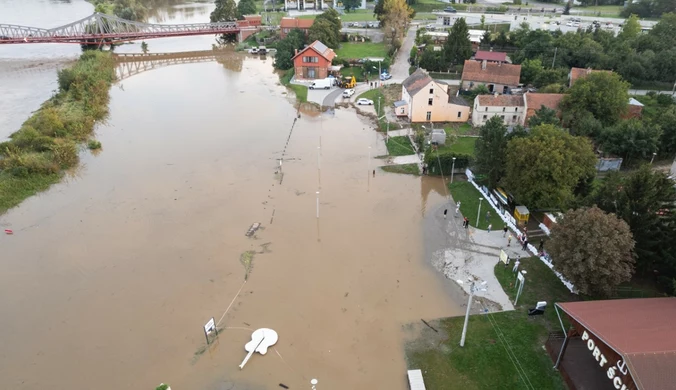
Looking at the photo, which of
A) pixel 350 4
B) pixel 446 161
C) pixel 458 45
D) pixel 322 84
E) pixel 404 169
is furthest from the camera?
pixel 350 4

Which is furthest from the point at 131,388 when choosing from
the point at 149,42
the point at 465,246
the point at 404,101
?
the point at 149,42

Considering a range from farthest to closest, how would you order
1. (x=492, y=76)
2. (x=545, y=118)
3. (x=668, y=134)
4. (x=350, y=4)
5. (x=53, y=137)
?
(x=350, y=4)
(x=492, y=76)
(x=53, y=137)
(x=545, y=118)
(x=668, y=134)

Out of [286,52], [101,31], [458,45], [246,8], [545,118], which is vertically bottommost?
[545,118]

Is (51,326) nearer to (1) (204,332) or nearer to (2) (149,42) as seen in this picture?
(1) (204,332)

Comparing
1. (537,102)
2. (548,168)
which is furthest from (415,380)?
(537,102)

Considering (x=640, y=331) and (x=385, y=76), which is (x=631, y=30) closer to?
(x=385, y=76)

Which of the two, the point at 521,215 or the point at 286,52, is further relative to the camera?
the point at 286,52

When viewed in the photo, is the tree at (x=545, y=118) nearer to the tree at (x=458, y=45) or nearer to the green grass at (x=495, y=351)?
the green grass at (x=495, y=351)
